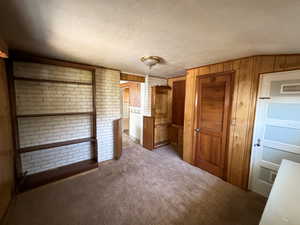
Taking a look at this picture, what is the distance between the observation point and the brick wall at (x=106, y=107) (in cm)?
299

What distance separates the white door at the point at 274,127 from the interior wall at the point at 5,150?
12.5ft

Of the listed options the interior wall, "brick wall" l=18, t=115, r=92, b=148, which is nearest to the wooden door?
"brick wall" l=18, t=115, r=92, b=148

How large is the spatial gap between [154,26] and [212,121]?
2165mm

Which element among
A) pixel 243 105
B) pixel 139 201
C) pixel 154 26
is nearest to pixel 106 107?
pixel 139 201

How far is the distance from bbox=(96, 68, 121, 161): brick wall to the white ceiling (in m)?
1.04

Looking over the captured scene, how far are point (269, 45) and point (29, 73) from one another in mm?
3822

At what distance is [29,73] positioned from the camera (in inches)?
87.6

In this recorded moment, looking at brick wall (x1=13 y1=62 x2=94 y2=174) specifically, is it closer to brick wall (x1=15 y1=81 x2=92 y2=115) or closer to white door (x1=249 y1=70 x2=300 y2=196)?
brick wall (x1=15 y1=81 x2=92 y2=115)

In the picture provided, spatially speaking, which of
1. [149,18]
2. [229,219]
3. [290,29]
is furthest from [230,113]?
[149,18]

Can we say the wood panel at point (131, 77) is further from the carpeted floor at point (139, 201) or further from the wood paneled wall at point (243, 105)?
the carpeted floor at point (139, 201)

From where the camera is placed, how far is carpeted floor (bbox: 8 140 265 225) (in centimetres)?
162

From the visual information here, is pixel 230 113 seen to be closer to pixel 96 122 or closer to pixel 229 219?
pixel 229 219

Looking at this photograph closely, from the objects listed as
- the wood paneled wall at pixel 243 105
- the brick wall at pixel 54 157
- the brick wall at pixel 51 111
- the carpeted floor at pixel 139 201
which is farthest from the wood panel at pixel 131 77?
the carpeted floor at pixel 139 201

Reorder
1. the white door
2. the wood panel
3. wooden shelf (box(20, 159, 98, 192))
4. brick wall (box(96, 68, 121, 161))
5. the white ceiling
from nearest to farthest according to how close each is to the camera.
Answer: the white ceiling < the white door < wooden shelf (box(20, 159, 98, 192)) < brick wall (box(96, 68, 121, 161)) < the wood panel
